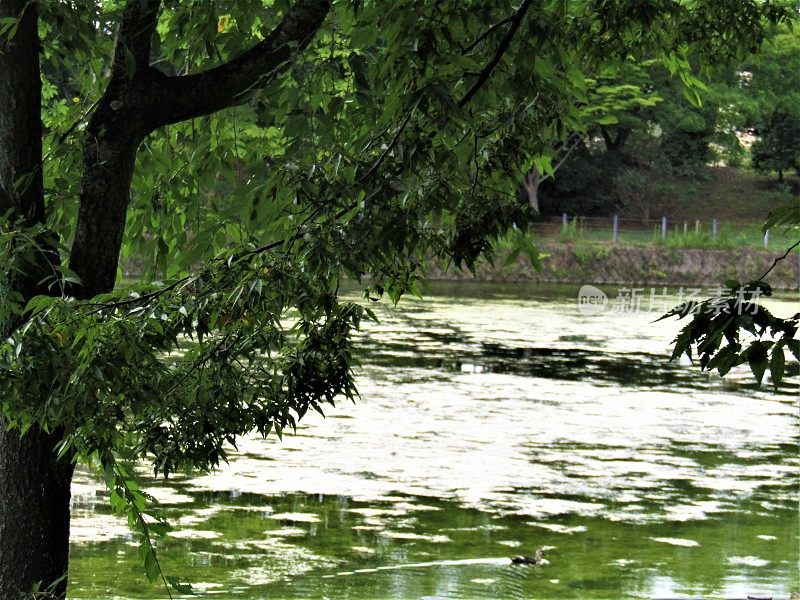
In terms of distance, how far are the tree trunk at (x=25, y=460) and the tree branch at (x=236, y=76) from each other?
480mm

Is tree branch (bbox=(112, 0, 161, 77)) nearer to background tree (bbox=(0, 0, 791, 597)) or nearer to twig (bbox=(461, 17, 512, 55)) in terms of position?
background tree (bbox=(0, 0, 791, 597))

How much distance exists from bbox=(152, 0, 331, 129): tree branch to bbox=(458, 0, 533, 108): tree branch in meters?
0.92

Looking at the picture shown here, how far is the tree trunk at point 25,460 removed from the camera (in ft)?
14.2

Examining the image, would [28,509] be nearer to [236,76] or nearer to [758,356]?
[236,76]

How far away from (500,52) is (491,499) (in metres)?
5.20

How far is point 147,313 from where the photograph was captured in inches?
139

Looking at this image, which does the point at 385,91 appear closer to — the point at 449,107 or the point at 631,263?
the point at 449,107

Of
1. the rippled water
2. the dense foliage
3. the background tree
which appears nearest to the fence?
the dense foliage

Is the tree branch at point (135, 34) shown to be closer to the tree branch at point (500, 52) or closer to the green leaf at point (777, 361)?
the tree branch at point (500, 52)

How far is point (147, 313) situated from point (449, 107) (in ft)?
3.51

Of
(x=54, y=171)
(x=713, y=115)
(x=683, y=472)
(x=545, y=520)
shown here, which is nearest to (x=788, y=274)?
(x=713, y=115)

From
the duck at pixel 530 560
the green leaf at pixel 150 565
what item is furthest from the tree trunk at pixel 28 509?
the duck at pixel 530 560

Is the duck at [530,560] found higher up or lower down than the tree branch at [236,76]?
lower down

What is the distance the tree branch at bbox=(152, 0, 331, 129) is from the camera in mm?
4148
